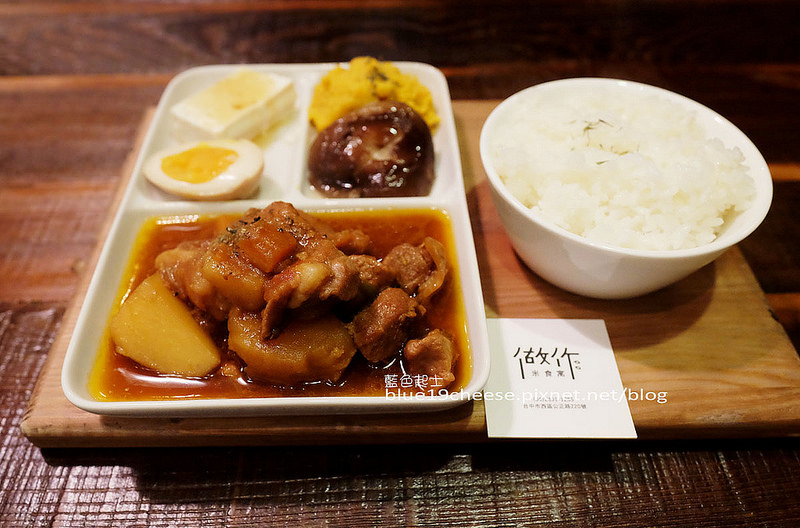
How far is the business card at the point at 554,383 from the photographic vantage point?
1682mm

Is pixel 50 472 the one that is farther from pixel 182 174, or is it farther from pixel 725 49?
pixel 725 49

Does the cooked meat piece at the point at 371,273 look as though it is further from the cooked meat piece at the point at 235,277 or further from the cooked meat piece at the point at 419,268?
the cooked meat piece at the point at 235,277

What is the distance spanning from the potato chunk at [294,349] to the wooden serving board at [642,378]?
0.15m

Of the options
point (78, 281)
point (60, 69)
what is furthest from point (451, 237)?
point (60, 69)

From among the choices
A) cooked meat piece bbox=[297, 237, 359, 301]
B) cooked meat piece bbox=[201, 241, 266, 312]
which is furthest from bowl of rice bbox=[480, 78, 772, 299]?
cooked meat piece bbox=[201, 241, 266, 312]

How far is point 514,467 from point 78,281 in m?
2.04

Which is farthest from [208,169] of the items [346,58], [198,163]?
[346,58]

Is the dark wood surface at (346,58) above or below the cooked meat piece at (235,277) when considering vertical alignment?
below

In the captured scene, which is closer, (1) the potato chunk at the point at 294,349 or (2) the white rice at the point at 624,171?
(1) the potato chunk at the point at 294,349

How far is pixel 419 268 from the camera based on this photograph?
197 cm

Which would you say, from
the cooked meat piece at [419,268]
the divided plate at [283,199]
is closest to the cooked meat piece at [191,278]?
the divided plate at [283,199]

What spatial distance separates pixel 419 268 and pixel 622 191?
82 centimetres

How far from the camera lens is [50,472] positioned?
1.73 meters

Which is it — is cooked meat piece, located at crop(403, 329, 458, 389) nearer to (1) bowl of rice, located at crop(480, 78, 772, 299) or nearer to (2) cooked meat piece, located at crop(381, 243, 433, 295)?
(2) cooked meat piece, located at crop(381, 243, 433, 295)
